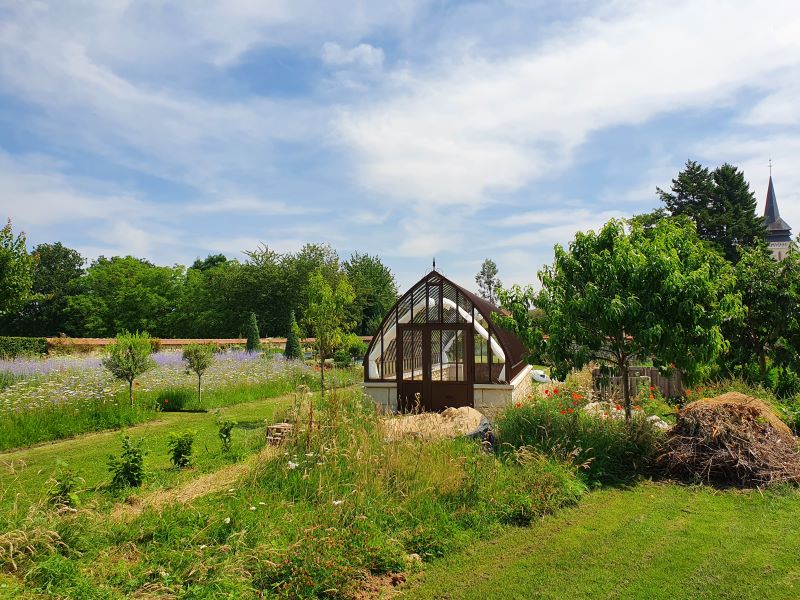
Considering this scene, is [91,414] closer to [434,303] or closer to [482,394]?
[434,303]

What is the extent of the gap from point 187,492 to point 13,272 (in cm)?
1416

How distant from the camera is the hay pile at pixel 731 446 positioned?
281 inches

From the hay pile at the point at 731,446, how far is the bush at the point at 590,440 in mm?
369

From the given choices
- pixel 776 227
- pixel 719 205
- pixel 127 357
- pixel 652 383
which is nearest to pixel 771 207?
pixel 776 227

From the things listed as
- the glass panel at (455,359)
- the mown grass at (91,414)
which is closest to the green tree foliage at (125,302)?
the mown grass at (91,414)

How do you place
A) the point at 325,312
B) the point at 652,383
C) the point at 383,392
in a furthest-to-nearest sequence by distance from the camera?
1. the point at 325,312
2. the point at 652,383
3. the point at 383,392

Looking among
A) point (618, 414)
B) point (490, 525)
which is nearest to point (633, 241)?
point (618, 414)

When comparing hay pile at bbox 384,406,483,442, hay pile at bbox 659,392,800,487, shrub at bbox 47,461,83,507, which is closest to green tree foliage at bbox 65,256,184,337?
hay pile at bbox 384,406,483,442

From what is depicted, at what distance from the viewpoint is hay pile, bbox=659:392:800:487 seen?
7.13 metres

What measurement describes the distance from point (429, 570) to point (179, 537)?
2.24 meters

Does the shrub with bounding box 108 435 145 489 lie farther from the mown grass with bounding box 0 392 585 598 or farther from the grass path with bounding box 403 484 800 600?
the grass path with bounding box 403 484 800 600

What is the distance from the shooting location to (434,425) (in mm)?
8742

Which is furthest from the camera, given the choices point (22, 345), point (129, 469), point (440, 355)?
point (22, 345)

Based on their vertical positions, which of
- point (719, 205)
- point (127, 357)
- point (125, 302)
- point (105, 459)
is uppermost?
point (719, 205)
